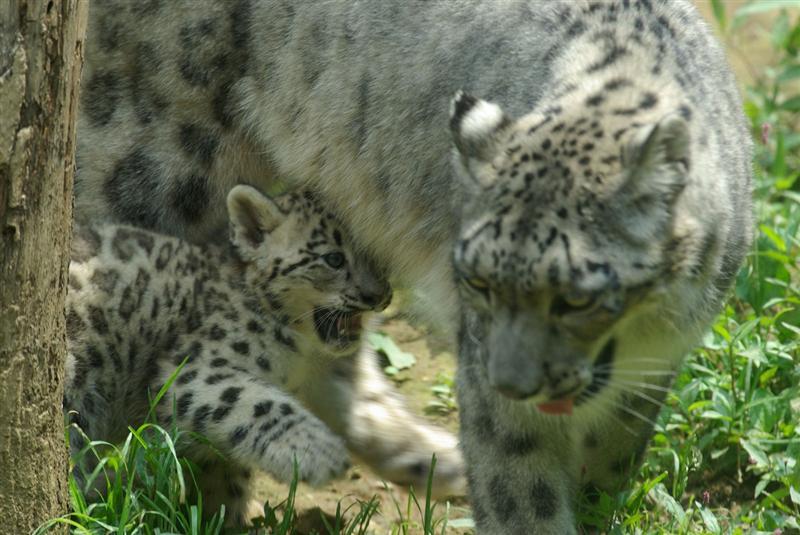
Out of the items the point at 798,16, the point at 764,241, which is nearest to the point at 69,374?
the point at 764,241

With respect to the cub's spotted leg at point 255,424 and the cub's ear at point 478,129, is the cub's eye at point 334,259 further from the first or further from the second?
the cub's ear at point 478,129

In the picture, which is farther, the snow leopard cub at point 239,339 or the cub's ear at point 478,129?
the snow leopard cub at point 239,339

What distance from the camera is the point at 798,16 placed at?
413 inches

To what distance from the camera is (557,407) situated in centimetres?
450

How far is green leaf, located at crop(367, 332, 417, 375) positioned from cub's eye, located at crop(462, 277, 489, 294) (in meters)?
3.22

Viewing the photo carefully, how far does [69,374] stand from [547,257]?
242cm

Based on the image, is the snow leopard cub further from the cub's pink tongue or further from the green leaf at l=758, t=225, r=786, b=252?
the green leaf at l=758, t=225, r=786, b=252

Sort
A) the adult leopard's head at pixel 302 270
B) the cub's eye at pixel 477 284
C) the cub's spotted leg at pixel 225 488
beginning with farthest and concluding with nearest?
the adult leopard's head at pixel 302 270 < the cub's spotted leg at pixel 225 488 < the cub's eye at pixel 477 284

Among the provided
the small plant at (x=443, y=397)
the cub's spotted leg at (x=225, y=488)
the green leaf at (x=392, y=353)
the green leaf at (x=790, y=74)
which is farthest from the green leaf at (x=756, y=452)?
the green leaf at (x=790, y=74)

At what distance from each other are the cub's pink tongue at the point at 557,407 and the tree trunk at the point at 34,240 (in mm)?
1689

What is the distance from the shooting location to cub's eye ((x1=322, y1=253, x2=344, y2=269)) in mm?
6055

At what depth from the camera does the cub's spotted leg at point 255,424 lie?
540 cm

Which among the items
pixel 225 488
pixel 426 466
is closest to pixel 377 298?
pixel 426 466

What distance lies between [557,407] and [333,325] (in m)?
1.77
